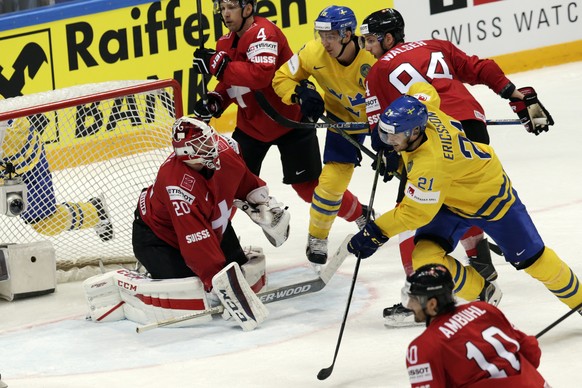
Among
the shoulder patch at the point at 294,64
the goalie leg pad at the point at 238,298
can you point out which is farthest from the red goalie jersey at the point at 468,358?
the shoulder patch at the point at 294,64

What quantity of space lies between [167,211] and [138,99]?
1.08m

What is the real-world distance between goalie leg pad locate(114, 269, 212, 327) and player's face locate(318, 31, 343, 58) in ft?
3.81

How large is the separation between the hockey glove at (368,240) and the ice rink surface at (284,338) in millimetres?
392

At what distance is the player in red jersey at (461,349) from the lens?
3.15 m

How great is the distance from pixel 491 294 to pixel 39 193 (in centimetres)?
226

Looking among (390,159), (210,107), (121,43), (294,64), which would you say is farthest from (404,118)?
(121,43)

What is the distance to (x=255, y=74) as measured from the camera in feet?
18.3

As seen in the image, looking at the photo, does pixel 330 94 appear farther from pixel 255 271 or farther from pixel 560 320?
pixel 560 320

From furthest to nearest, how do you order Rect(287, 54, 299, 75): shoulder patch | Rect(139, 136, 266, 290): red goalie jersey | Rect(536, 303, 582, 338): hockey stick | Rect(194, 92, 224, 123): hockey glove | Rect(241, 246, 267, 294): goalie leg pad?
1. Rect(194, 92, 224, 123): hockey glove
2. Rect(287, 54, 299, 75): shoulder patch
3. Rect(241, 246, 267, 294): goalie leg pad
4. Rect(139, 136, 266, 290): red goalie jersey
5. Rect(536, 303, 582, 338): hockey stick

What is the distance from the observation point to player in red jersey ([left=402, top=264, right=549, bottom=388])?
315 centimetres

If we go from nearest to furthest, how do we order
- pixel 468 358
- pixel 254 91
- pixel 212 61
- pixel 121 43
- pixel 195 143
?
pixel 468 358 → pixel 195 143 → pixel 212 61 → pixel 254 91 → pixel 121 43

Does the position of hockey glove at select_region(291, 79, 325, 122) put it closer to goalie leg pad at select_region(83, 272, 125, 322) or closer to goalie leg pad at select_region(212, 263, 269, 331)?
goalie leg pad at select_region(212, 263, 269, 331)

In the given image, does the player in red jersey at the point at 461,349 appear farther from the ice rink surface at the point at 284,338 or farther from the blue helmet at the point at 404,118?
the blue helmet at the point at 404,118

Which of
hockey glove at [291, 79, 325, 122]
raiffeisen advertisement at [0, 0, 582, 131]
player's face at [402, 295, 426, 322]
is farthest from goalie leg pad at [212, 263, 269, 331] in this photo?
raiffeisen advertisement at [0, 0, 582, 131]
